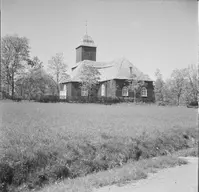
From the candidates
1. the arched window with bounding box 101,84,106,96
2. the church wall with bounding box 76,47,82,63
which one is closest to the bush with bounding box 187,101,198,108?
the arched window with bounding box 101,84,106,96

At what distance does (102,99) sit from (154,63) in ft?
3.23

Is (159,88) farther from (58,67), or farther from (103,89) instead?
(58,67)

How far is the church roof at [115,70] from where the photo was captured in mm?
3363

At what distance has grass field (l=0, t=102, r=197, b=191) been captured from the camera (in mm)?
2756

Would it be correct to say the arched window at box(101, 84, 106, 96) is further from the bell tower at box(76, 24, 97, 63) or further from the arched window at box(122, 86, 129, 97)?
the bell tower at box(76, 24, 97, 63)

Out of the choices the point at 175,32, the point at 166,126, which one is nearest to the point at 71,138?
the point at 166,126

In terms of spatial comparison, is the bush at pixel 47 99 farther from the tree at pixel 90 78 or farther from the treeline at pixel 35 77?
the tree at pixel 90 78

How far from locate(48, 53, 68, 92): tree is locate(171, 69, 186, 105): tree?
5.30 feet

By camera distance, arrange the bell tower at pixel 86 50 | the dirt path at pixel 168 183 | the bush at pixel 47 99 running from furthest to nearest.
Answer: the bell tower at pixel 86 50, the bush at pixel 47 99, the dirt path at pixel 168 183

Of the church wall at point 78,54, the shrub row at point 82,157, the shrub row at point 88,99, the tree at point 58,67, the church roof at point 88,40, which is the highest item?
the church roof at point 88,40

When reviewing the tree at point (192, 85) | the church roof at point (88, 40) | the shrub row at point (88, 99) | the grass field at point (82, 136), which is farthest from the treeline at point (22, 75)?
the tree at point (192, 85)

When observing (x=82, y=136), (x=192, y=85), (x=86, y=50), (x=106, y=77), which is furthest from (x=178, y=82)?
(x=82, y=136)

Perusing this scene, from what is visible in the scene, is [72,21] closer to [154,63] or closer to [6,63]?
[6,63]

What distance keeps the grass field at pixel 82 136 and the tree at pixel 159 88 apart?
278 millimetres
